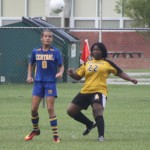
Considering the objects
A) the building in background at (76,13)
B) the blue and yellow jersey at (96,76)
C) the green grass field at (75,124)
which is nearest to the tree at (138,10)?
the building in background at (76,13)

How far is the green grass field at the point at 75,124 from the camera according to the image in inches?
492

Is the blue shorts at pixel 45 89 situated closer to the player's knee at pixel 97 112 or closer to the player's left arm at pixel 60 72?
the player's left arm at pixel 60 72

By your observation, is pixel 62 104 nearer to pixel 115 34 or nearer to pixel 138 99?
pixel 138 99

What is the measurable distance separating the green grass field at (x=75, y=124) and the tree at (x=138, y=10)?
45.8ft

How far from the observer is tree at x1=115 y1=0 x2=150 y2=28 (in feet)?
127

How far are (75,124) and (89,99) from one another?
9.01 feet

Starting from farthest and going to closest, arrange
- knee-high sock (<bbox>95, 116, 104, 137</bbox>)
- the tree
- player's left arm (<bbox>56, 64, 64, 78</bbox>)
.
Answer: the tree → knee-high sock (<bbox>95, 116, 104, 137</bbox>) → player's left arm (<bbox>56, 64, 64, 78</bbox>)

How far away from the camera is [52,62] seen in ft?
42.7

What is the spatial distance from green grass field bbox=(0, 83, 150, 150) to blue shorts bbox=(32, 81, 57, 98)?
0.73 metres

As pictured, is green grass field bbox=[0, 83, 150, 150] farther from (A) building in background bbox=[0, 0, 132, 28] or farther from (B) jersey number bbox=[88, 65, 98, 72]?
(A) building in background bbox=[0, 0, 132, 28]

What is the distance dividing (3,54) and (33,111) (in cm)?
1378

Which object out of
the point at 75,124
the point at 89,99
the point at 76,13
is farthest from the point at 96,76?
the point at 76,13

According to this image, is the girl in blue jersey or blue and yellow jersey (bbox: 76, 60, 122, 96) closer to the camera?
the girl in blue jersey

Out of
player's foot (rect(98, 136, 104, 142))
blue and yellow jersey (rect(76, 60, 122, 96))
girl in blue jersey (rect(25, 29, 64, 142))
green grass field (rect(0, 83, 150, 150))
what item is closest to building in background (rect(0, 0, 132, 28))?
green grass field (rect(0, 83, 150, 150))
